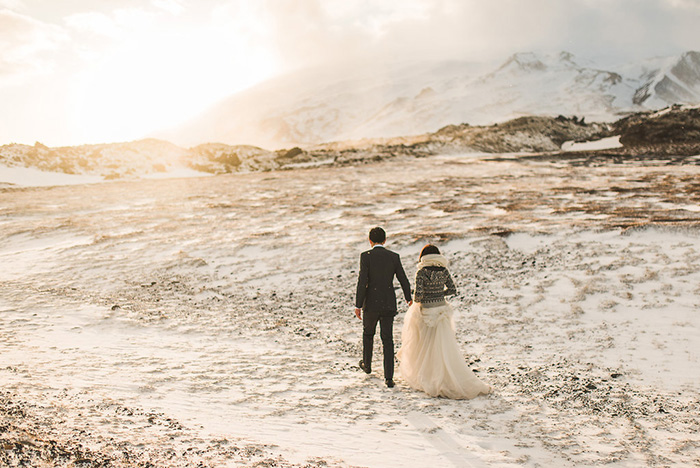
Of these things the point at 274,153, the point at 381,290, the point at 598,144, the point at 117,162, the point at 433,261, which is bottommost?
the point at 381,290

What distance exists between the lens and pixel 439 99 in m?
141

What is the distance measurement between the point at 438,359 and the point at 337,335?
2.78 m

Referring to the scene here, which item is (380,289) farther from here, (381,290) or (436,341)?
(436,341)

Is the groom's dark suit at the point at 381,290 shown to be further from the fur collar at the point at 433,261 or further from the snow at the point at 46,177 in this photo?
the snow at the point at 46,177

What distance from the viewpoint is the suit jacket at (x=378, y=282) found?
6.04 m

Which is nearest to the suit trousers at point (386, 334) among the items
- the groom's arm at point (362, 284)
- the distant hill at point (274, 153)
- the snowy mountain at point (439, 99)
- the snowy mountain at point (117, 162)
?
the groom's arm at point (362, 284)

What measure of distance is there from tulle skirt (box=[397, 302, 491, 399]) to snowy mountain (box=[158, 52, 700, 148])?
11510 centimetres

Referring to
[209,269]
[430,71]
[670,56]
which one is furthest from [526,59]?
[209,269]

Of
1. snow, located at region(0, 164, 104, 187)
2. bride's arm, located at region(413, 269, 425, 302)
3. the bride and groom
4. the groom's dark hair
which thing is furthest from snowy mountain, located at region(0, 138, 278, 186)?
bride's arm, located at region(413, 269, 425, 302)

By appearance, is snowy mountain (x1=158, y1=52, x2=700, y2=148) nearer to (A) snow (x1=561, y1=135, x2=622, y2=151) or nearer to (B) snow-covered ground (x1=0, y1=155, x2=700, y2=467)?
(A) snow (x1=561, y1=135, x2=622, y2=151)

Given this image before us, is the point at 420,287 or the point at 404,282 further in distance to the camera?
the point at 404,282

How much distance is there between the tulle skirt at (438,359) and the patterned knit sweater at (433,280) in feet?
0.37

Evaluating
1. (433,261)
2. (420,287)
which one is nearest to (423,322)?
(420,287)

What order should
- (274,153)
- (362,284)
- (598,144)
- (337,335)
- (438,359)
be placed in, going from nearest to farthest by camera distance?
(438,359), (362,284), (337,335), (598,144), (274,153)
